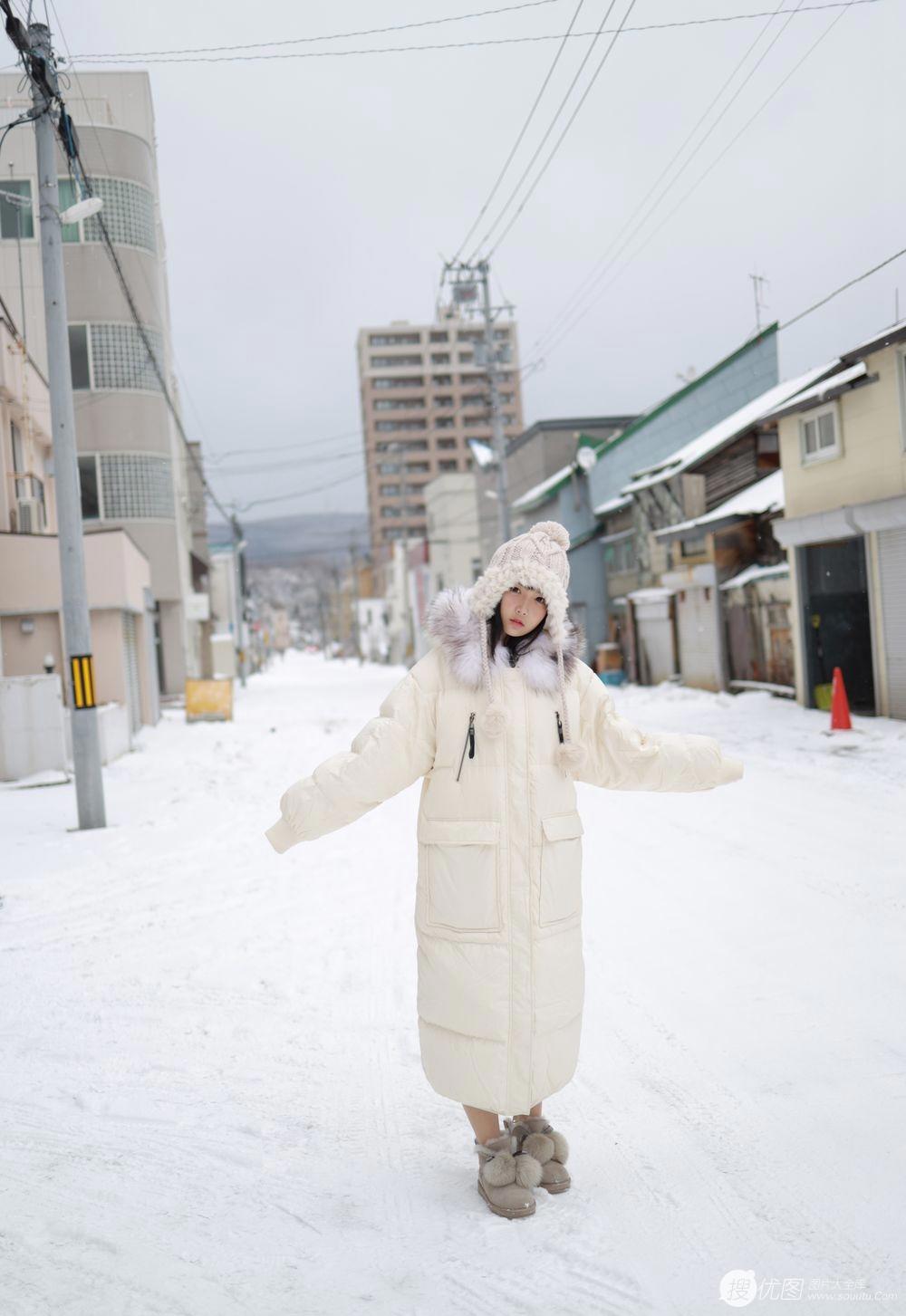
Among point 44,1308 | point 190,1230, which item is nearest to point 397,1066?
point 190,1230

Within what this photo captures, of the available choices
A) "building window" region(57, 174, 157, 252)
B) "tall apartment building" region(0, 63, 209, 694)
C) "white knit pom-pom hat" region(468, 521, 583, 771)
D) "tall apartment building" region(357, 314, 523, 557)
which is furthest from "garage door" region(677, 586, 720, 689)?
"tall apartment building" region(357, 314, 523, 557)

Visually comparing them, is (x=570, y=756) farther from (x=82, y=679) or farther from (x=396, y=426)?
(x=396, y=426)

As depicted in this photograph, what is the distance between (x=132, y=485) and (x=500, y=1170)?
30612 mm

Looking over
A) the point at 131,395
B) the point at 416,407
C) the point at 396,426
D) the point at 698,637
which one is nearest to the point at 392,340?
the point at 416,407

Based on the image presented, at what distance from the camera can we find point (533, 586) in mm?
3180

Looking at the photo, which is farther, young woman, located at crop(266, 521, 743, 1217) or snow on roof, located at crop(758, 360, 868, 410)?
snow on roof, located at crop(758, 360, 868, 410)

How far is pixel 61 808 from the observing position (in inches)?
440

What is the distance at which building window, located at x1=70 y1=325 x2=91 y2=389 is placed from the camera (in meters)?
30.2

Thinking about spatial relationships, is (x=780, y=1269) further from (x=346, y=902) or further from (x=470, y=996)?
(x=346, y=902)

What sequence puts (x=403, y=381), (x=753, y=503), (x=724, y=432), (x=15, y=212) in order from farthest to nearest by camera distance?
(x=403, y=381)
(x=724, y=432)
(x=753, y=503)
(x=15, y=212)

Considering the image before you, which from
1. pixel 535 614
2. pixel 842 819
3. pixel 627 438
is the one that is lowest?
pixel 842 819

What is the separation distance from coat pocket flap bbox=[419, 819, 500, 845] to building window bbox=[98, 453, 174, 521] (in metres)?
30.2

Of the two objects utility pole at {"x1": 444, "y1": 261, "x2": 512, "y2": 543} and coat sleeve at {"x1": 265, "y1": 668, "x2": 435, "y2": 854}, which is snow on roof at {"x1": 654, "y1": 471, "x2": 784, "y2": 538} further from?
coat sleeve at {"x1": 265, "y1": 668, "x2": 435, "y2": 854}

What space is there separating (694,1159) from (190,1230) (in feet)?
5.11
